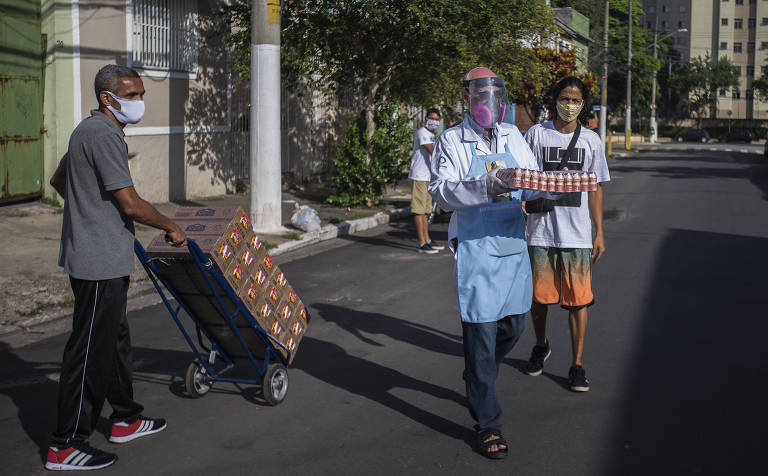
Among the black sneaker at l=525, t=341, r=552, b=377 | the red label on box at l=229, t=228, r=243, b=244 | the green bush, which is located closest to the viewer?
the red label on box at l=229, t=228, r=243, b=244

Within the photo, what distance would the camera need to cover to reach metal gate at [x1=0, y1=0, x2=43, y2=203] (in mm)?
11391

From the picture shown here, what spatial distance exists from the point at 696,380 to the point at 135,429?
3.55 metres

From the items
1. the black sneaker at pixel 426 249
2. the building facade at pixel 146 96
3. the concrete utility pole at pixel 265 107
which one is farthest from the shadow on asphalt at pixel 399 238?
the building facade at pixel 146 96

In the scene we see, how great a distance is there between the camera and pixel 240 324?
4.78 meters

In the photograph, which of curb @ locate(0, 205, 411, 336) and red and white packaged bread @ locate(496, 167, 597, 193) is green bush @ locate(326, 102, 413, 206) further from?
red and white packaged bread @ locate(496, 167, 597, 193)

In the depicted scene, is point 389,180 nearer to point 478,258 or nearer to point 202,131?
point 202,131

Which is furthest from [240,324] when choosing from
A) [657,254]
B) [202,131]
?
[202,131]

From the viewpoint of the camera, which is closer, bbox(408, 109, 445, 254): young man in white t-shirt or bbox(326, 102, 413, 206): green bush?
bbox(408, 109, 445, 254): young man in white t-shirt

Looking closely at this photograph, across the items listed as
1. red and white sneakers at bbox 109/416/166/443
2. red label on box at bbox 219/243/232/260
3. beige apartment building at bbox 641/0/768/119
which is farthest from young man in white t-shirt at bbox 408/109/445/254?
beige apartment building at bbox 641/0/768/119

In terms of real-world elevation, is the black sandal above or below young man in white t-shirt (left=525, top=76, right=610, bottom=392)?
below

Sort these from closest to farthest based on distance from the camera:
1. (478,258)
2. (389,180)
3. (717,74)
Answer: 1. (478,258)
2. (389,180)
3. (717,74)

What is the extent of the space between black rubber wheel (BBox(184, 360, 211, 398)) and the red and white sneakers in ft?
1.51

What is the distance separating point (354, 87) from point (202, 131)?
3.18 meters

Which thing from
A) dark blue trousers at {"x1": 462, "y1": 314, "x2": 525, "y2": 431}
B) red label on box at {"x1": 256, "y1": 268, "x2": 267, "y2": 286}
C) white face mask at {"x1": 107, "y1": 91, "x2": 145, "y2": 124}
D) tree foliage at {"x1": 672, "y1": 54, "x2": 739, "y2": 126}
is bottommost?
dark blue trousers at {"x1": 462, "y1": 314, "x2": 525, "y2": 431}
